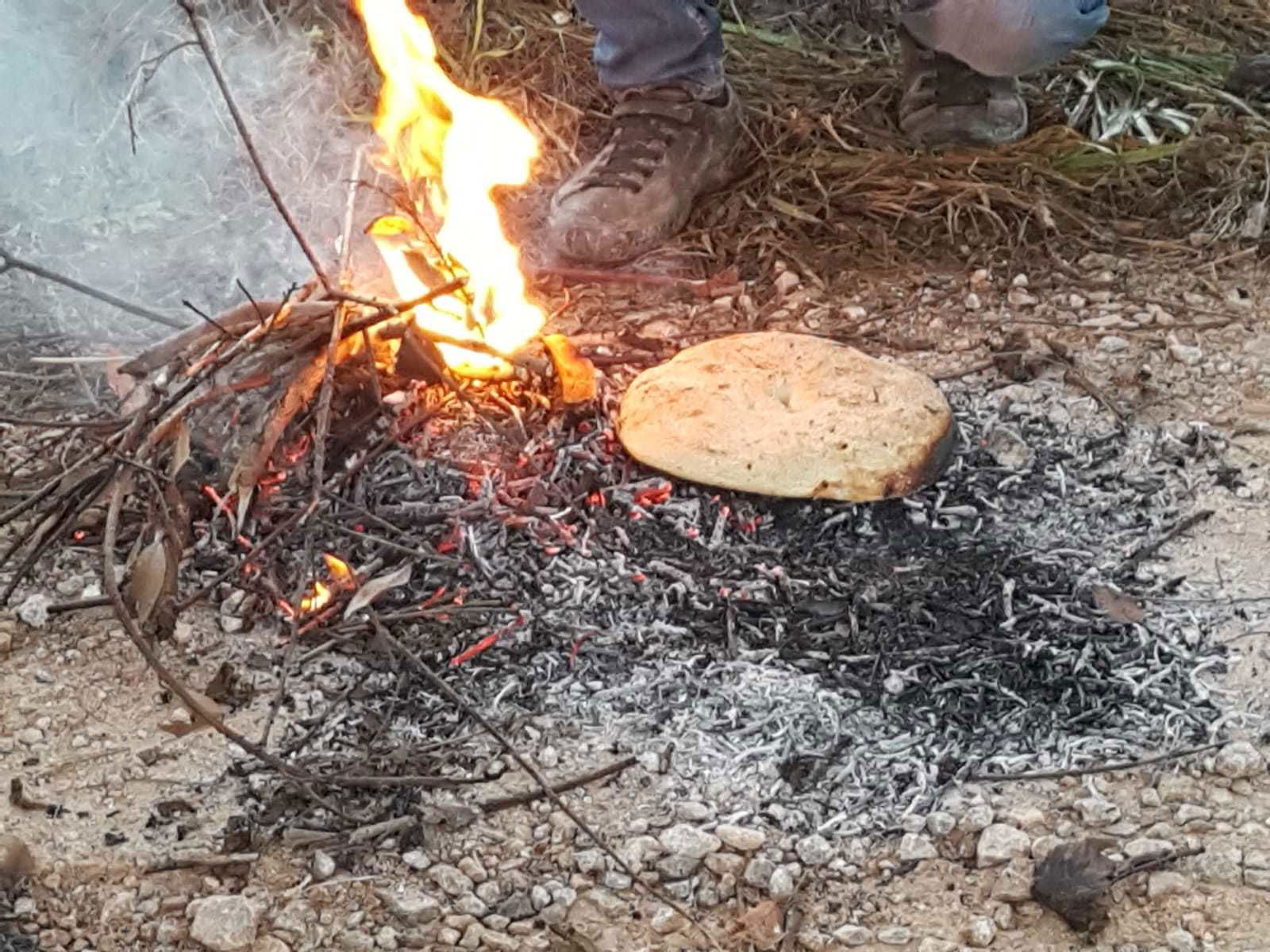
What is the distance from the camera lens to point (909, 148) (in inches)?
163

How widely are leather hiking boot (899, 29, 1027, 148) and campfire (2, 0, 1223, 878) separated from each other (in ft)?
4.12

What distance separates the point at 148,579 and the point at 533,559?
0.68 meters

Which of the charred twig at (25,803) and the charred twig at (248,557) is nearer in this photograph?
the charred twig at (25,803)

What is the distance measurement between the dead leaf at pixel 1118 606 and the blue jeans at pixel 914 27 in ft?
6.04

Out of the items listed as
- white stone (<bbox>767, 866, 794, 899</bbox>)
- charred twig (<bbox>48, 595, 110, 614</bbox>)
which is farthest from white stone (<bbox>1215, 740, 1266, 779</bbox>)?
charred twig (<bbox>48, 595, 110, 614</bbox>)

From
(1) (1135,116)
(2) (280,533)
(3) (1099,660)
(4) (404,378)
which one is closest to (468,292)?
(4) (404,378)

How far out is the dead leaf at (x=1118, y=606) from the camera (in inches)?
102

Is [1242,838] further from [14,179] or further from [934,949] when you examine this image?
[14,179]

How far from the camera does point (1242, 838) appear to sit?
2174mm

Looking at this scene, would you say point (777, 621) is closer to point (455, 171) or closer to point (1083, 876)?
point (1083, 876)

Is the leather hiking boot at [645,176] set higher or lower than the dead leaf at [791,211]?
higher

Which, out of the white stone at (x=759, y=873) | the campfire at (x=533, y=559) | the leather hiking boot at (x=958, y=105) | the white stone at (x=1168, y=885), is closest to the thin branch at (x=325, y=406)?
the campfire at (x=533, y=559)

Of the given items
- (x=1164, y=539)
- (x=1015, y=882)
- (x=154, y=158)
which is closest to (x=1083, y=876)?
(x=1015, y=882)

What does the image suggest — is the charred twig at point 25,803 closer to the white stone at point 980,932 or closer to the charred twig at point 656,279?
the white stone at point 980,932
